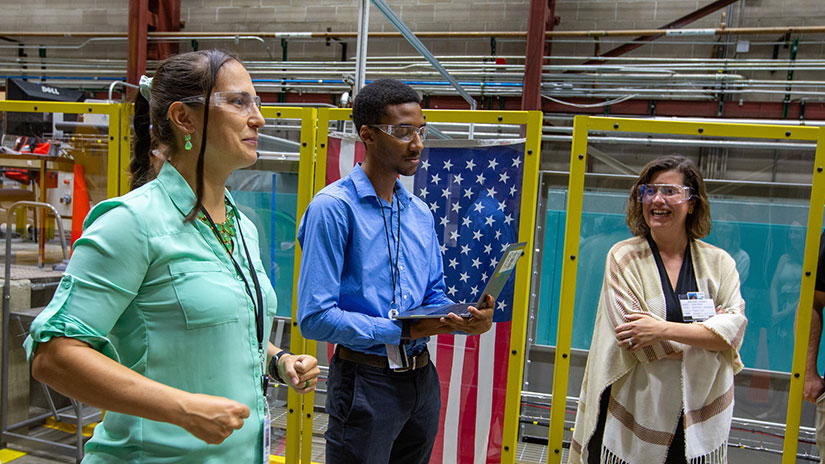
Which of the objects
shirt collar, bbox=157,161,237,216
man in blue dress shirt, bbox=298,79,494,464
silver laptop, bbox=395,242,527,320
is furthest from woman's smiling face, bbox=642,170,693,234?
shirt collar, bbox=157,161,237,216

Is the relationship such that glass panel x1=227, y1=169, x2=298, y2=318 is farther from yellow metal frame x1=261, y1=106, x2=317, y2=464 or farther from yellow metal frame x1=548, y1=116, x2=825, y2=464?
yellow metal frame x1=548, y1=116, x2=825, y2=464

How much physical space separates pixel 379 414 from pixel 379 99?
1022mm

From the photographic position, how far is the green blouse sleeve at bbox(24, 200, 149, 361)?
96cm

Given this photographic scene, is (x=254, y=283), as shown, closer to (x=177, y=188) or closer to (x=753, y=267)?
(x=177, y=188)

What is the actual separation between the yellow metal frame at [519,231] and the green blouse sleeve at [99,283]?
183cm

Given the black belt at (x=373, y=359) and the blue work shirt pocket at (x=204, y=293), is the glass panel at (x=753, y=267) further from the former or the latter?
the blue work shirt pocket at (x=204, y=293)

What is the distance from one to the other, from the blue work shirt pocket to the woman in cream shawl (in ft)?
4.99

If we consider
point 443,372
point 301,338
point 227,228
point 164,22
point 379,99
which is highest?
point 164,22

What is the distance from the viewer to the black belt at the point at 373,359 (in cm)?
185

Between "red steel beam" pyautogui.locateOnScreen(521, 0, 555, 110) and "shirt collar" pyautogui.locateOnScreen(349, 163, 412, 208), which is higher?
"red steel beam" pyautogui.locateOnScreen(521, 0, 555, 110)

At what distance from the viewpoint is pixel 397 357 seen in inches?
72.3

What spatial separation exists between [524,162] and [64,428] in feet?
11.9

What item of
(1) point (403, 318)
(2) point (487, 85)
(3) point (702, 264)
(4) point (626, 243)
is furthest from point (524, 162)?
(2) point (487, 85)

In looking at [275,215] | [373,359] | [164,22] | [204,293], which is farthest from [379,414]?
[164,22]
